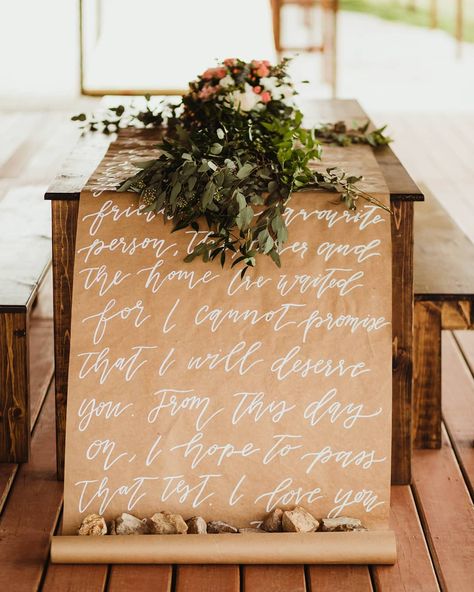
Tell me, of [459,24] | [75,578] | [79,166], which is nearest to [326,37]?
[459,24]

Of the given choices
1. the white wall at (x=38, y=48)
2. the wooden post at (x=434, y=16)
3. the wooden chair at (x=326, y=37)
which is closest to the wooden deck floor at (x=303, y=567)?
the wooden chair at (x=326, y=37)

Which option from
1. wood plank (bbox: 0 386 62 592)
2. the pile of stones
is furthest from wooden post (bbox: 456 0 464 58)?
the pile of stones

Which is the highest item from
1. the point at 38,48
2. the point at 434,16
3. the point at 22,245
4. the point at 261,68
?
the point at 434,16

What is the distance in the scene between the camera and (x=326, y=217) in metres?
2.46

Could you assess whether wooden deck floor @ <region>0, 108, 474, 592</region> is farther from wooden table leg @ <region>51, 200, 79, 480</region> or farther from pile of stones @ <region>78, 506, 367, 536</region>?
wooden table leg @ <region>51, 200, 79, 480</region>

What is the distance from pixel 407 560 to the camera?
2365 mm

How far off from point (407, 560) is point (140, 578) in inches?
24.6

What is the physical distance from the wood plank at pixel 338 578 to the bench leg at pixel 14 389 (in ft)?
3.05

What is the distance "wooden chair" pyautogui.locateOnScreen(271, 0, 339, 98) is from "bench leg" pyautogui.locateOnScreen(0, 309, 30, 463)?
5974mm

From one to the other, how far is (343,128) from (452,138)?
4234 millimetres

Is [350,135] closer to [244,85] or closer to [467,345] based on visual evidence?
[244,85]

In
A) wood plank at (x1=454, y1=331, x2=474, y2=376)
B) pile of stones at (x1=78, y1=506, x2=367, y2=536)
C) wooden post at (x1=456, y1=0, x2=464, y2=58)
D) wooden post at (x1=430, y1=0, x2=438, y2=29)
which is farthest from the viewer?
wooden post at (x1=430, y1=0, x2=438, y2=29)

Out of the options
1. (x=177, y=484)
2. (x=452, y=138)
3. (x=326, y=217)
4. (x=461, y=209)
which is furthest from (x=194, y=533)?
(x=452, y=138)

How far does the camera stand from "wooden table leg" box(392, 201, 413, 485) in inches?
100
